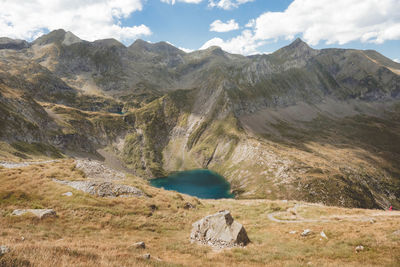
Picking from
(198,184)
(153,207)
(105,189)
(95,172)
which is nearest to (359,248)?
(153,207)

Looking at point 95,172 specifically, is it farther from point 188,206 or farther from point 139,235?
point 139,235

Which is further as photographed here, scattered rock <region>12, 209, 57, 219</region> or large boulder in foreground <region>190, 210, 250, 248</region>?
scattered rock <region>12, 209, 57, 219</region>

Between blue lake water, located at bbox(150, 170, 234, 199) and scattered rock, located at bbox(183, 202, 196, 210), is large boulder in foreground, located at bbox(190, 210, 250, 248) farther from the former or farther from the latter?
blue lake water, located at bbox(150, 170, 234, 199)

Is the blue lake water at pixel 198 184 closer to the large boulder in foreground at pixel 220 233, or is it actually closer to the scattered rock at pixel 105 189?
the scattered rock at pixel 105 189

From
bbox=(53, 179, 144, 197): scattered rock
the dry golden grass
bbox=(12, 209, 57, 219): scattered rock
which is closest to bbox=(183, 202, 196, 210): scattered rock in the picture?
the dry golden grass

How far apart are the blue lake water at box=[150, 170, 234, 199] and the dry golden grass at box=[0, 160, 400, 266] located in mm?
107569

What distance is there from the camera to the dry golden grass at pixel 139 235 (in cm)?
1456

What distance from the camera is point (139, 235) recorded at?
81.4ft

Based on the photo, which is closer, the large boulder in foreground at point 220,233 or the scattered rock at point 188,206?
the large boulder in foreground at point 220,233

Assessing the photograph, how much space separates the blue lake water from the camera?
5620 inches

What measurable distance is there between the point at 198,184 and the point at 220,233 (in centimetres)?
13895

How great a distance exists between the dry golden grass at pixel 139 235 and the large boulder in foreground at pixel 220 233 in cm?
165

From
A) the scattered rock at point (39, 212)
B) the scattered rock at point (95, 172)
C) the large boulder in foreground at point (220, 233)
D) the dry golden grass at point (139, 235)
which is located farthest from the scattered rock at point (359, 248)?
the scattered rock at point (95, 172)

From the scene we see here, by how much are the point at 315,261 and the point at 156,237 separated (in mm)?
16856
